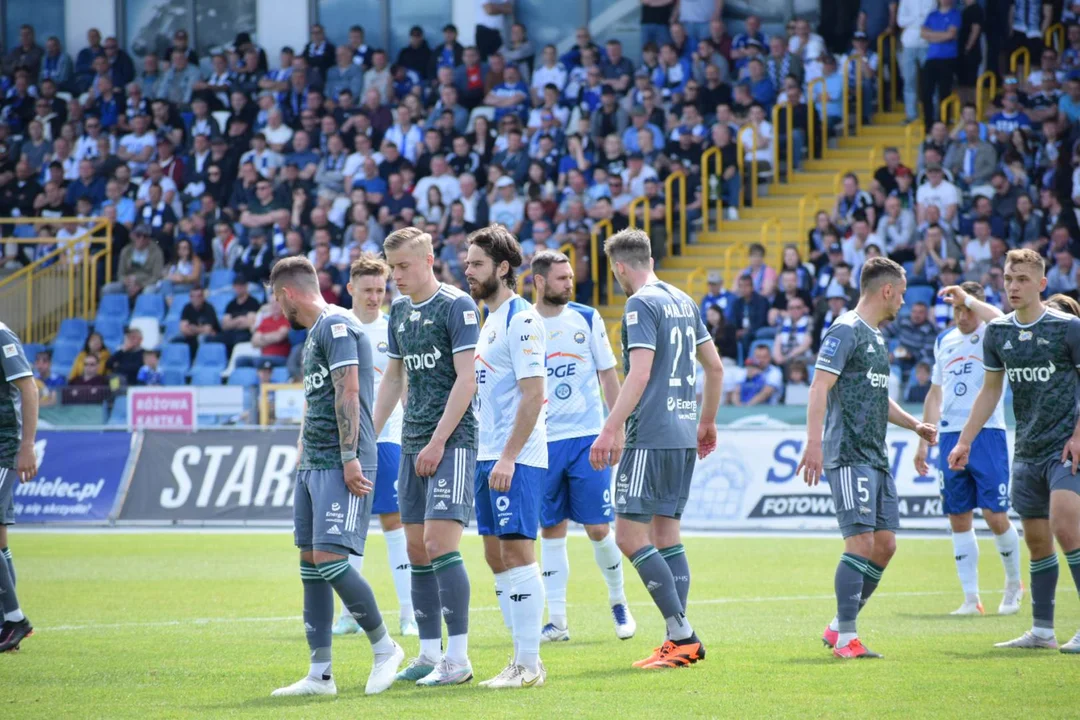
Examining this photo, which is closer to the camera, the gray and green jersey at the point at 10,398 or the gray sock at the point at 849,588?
the gray sock at the point at 849,588

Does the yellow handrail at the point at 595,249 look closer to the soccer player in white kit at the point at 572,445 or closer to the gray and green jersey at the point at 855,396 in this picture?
the soccer player in white kit at the point at 572,445

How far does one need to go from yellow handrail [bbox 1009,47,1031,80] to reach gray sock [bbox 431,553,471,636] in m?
21.8

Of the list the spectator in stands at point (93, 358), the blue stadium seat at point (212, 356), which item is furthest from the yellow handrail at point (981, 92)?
the spectator in stands at point (93, 358)

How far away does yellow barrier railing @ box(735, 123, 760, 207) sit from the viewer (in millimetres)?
26391

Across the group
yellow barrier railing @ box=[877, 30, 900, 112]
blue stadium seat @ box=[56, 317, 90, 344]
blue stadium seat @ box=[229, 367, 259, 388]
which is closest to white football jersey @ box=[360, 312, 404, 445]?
blue stadium seat @ box=[229, 367, 259, 388]

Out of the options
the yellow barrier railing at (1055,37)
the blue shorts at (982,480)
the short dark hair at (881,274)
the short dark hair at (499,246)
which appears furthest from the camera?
the yellow barrier railing at (1055,37)

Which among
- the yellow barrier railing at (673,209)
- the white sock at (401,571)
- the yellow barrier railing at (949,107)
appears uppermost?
the yellow barrier railing at (949,107)

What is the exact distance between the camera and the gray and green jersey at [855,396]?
8.89 meters

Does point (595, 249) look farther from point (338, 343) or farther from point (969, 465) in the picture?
point (338, 343)

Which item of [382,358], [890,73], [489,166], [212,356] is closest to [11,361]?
[382,358]

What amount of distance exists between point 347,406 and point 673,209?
20.4 m

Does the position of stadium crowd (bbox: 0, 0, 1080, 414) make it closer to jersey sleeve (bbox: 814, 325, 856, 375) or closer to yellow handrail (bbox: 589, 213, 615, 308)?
yellow handrail (bbox: 589, 213, 615, 308)

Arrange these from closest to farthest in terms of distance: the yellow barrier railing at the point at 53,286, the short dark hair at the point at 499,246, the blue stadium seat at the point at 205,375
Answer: the short dark hair at the point at 499,246 < the blue stadium seat at the point at 205,375 < the yellow barrier railing at the point at 53,286

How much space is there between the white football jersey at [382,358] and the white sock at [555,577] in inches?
55.2
